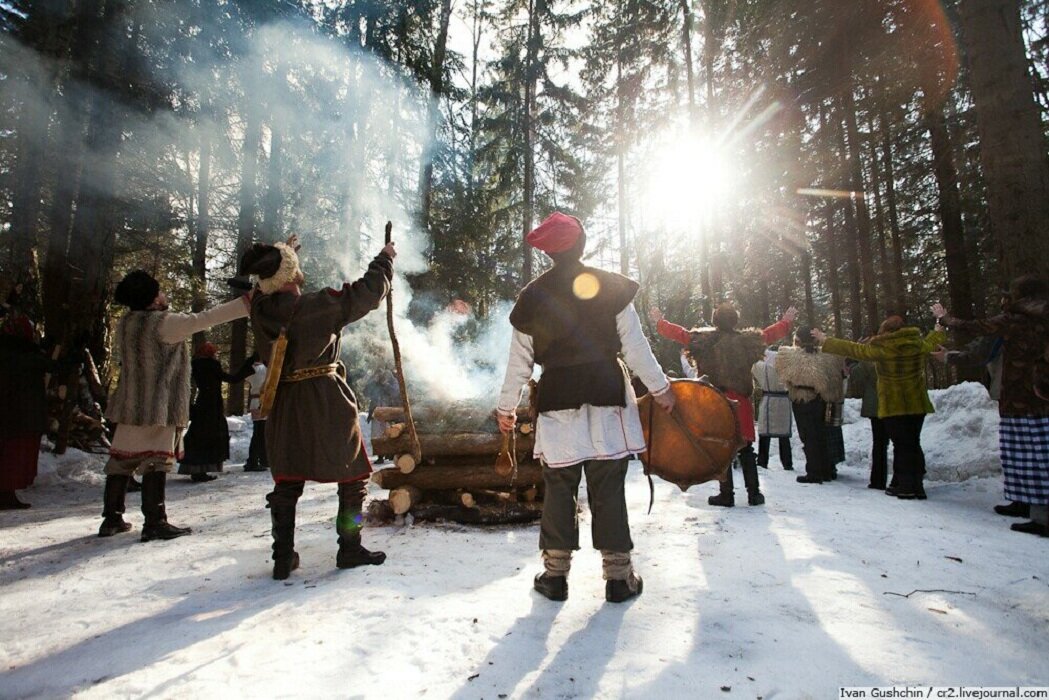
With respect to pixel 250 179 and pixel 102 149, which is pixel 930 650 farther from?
pixel 250 179

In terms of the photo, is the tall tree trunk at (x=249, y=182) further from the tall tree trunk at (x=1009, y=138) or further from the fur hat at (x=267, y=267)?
the tall tree trunk at (x=1009, y=138)

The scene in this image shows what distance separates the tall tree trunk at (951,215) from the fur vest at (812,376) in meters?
5.67

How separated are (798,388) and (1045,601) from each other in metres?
5.17

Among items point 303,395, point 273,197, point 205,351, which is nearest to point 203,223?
point 273,197

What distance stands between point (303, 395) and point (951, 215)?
550 inches

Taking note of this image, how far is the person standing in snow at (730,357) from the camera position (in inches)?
226

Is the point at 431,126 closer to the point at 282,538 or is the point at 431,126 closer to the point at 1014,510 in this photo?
the point at 282,538

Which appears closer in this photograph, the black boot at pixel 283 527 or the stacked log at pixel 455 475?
the black boot at pixel 283 527

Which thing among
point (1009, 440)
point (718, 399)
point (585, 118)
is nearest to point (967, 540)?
point (1009, 440)

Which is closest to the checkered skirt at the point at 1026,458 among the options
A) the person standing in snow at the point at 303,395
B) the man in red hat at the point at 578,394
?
the man in red hat at the point at 578,394

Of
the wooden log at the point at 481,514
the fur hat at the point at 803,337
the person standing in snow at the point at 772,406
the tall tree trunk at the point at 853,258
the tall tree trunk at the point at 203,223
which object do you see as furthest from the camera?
the tall tree trunk at the point at 853,258

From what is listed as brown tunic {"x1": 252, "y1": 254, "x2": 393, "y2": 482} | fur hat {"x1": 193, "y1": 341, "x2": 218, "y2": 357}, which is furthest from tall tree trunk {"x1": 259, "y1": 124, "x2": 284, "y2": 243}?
brown tunic {"x1": 252, "y1": 254, "x2": 393, "y2": 482}

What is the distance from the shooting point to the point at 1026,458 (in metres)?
4.65

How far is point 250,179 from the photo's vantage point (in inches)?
526
